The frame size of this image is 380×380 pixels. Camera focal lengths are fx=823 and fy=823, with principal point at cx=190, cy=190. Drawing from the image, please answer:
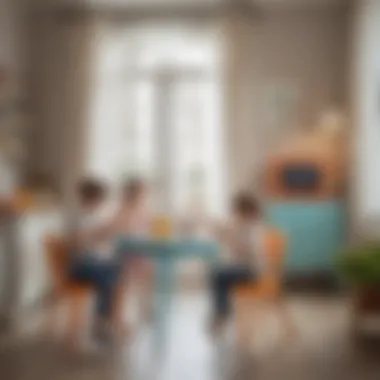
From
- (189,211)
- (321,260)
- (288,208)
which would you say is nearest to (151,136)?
(189,211)

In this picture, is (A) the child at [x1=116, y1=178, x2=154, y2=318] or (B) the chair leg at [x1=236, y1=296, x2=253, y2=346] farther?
(B) the chair leg at [x1=236, y1=296, x2=253, y2=346]

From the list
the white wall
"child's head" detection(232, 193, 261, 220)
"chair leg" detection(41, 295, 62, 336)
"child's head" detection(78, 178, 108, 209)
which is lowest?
"chair leg" detection(41, 295, 62, 336)

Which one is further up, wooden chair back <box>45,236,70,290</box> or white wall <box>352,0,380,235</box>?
white wall <box>352,0,380,235</box>

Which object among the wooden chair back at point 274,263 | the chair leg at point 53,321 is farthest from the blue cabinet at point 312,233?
the chair leg at point 53,321

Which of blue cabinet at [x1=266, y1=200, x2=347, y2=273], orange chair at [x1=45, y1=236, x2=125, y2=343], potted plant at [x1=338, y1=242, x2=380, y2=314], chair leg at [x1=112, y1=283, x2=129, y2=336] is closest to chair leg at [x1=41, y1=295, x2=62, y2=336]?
orange chair at [x1=45, y1=236, x2=125, y2=343]

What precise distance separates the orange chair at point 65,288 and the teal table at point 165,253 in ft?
0.27

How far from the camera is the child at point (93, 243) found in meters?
1.73

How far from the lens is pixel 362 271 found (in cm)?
176

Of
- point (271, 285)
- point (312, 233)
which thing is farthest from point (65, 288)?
point (312, 233)

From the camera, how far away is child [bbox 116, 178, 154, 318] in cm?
172

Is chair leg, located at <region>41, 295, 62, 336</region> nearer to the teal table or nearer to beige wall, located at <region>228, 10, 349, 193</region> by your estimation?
the teal table

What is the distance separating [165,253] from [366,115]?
54 cm

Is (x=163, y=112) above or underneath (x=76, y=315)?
above

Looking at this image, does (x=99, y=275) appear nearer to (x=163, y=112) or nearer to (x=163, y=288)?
(x=163, y=288)
